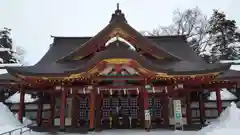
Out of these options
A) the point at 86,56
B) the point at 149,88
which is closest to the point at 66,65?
the point at 86,56

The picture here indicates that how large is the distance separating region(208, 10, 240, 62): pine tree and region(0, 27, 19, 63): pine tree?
92.7 ft

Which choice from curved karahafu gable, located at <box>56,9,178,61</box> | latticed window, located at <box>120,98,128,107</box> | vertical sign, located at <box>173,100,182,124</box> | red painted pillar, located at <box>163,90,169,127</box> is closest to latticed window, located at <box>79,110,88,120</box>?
latticed window, located at <box>120,98,128,107</box>

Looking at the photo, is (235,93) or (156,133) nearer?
(156,133)

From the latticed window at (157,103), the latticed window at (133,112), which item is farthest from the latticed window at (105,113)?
the latticed window at (157,103)

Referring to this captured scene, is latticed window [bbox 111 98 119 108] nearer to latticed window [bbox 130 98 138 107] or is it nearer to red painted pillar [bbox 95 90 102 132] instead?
latticed window [bbox 130 98 138 107]

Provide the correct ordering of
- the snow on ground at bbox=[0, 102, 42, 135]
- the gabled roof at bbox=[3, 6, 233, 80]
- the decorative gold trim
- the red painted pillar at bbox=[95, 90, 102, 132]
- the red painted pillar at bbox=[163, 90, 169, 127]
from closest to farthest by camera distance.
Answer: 1. the decorative gold trim
2. the gabled roof at bbox=[3, 6, 233, 80]
3. the snow on ground at bbox=[0, 102, 42, 135]
4. the red painted pillar at bbox=[95, 90, 102, 132]
5. the red painted pillar at bbox=[163, 90, 169, 127]

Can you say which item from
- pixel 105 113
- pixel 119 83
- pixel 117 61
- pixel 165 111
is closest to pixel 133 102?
pixel 105 113

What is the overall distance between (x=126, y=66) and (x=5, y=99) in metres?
12.3

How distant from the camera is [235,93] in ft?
64.5

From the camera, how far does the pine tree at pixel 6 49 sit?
3391 centimetres

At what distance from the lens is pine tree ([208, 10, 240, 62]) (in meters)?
33.4

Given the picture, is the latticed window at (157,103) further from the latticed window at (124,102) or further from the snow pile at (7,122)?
the snow pile at (7,122)

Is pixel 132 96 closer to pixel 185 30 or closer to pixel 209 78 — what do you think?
pixel 209 78

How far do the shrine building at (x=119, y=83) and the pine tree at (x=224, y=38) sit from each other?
20.4 meters
